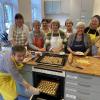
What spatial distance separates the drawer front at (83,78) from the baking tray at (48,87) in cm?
20

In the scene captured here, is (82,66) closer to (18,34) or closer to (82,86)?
(82,86)

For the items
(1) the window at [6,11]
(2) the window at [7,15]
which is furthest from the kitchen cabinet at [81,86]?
(2) the window at [7,15]

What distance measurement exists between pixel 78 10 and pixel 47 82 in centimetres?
394

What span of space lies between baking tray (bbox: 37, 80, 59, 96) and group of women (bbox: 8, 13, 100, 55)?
515 mm

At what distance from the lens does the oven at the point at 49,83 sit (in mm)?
1825

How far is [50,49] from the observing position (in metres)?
2.30

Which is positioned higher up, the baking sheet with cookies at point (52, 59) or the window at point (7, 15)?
the window at point (7, 15)

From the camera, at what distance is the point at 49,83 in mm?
1915

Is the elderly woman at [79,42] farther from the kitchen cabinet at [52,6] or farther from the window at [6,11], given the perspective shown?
the kitchen cabinet at [52,6]

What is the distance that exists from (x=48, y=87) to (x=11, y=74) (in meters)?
0.52

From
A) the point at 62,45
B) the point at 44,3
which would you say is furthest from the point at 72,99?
the point at 44,3

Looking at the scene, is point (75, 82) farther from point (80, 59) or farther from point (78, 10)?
point (78, 10)

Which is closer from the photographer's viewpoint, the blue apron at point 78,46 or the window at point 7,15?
the blue apron at point 78,46

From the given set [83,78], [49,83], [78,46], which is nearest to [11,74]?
[49,83]
